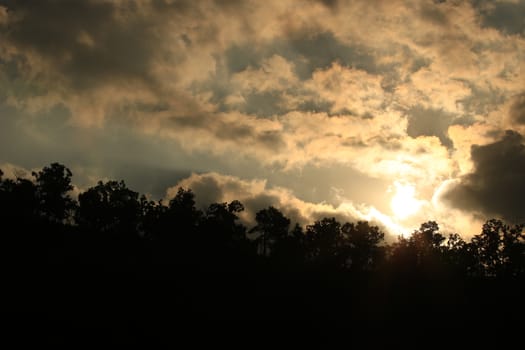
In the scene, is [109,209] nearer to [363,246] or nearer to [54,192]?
[54,192]

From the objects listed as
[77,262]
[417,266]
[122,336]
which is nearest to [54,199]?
[77,262]

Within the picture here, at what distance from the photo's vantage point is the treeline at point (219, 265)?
39438 mm

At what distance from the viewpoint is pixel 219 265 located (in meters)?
61.6

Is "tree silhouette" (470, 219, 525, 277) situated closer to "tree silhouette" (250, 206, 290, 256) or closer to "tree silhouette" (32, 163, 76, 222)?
"tree silhouette" (250, 206, 290, 256)

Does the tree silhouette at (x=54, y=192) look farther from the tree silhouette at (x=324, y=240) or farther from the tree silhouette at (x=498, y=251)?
the tree silhouette at (x=498, y=251)

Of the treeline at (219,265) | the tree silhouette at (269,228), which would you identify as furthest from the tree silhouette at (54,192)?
the tree silhouette at (269,228)

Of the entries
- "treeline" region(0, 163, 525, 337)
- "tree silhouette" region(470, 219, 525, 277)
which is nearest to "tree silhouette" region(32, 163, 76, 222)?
"treeline" region(0, 163, 525, 337)

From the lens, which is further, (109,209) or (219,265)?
(109,209)

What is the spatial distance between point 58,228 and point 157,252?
22476 mm

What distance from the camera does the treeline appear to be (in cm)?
3944

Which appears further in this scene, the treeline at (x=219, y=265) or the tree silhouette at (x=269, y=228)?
the tree silhouette at (x=269, y=228)

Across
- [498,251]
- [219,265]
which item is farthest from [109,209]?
[498,251]

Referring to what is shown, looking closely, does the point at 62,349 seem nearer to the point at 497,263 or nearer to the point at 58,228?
the point at 58,228

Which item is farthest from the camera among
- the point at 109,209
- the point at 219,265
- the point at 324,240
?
the point at 324,240
